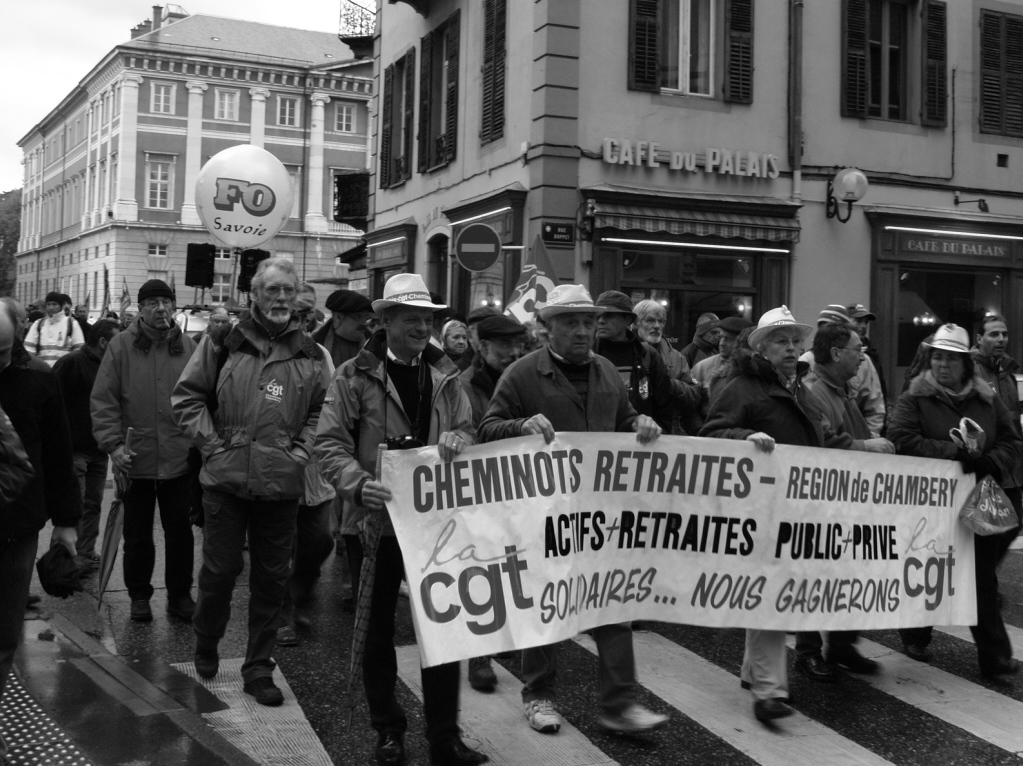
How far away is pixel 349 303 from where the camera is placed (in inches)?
328

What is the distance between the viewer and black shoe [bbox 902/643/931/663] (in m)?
6.57

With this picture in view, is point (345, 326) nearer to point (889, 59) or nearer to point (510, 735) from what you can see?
point (510, 735)

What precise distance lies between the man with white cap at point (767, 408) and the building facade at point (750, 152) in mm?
9302

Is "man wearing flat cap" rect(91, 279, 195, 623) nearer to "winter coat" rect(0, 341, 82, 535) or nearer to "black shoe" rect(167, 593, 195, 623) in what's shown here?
"black shoe" rect(167, 593, 195, 623)

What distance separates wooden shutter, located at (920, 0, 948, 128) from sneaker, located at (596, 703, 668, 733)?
1447cm

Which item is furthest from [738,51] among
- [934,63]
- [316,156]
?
[316,156]

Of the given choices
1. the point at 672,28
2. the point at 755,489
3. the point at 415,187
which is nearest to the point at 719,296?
the point at 672,28

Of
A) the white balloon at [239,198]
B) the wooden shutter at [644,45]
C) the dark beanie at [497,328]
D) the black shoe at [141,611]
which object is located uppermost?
the wooden shutter at [644,45]

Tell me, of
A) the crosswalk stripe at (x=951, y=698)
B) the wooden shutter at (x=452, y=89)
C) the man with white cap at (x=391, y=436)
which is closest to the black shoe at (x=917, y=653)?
the crosswalk stripe at (x=951, y=698)

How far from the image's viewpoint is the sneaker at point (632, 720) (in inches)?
197

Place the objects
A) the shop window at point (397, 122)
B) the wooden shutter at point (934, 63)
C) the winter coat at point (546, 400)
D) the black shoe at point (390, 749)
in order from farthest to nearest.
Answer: the shop window at point (397, 122)
the wooden shutter at point (934, 63)
the winter coat at point (546, 400)
the black shoe at point (390, 749)

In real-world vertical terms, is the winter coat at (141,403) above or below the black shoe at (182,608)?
above

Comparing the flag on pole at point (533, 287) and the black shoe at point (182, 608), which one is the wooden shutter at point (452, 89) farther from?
the black shoe at point (182, 608)

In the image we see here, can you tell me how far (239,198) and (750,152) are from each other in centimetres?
711
